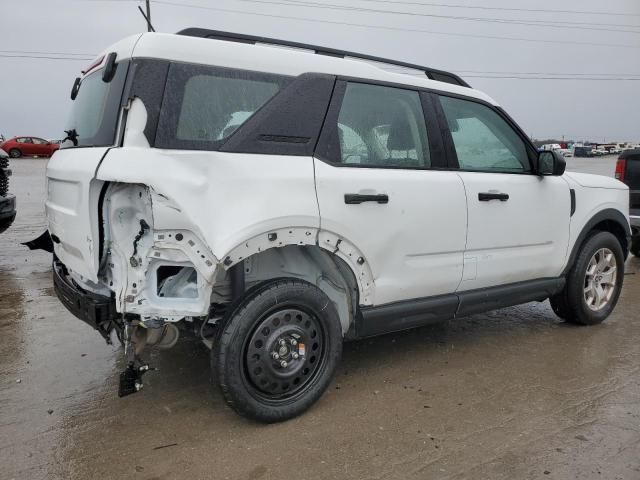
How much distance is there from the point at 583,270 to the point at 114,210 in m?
3.78

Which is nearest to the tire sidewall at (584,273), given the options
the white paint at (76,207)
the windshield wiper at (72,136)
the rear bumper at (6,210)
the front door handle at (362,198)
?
the front door handle at (362,198)

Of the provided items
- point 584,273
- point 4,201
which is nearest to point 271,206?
point 584,273

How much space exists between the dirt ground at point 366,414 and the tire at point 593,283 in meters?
0.19

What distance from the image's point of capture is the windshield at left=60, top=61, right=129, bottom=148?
2650mm

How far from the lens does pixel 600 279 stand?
4730 millimetres

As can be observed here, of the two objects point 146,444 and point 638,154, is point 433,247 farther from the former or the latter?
point 638,154

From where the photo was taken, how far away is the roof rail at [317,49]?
2.83 meters

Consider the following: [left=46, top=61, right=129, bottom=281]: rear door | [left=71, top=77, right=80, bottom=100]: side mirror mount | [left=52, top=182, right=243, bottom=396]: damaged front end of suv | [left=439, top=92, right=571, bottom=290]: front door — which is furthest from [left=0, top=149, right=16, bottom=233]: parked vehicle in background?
[left=439, top=92, right=571, bottom=290]: front door

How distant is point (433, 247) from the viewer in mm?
3432

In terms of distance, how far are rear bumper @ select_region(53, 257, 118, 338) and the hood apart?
12.1 feet

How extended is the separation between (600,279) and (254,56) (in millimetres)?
3697

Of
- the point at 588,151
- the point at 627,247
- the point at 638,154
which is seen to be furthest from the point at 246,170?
the point at 588,151

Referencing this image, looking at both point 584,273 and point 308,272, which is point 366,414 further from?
point 584,273

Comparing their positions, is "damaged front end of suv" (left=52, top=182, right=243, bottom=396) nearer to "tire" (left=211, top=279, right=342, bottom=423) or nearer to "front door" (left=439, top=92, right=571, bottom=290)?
"tire" (left=211, top=279, right=342, bottom=423)
